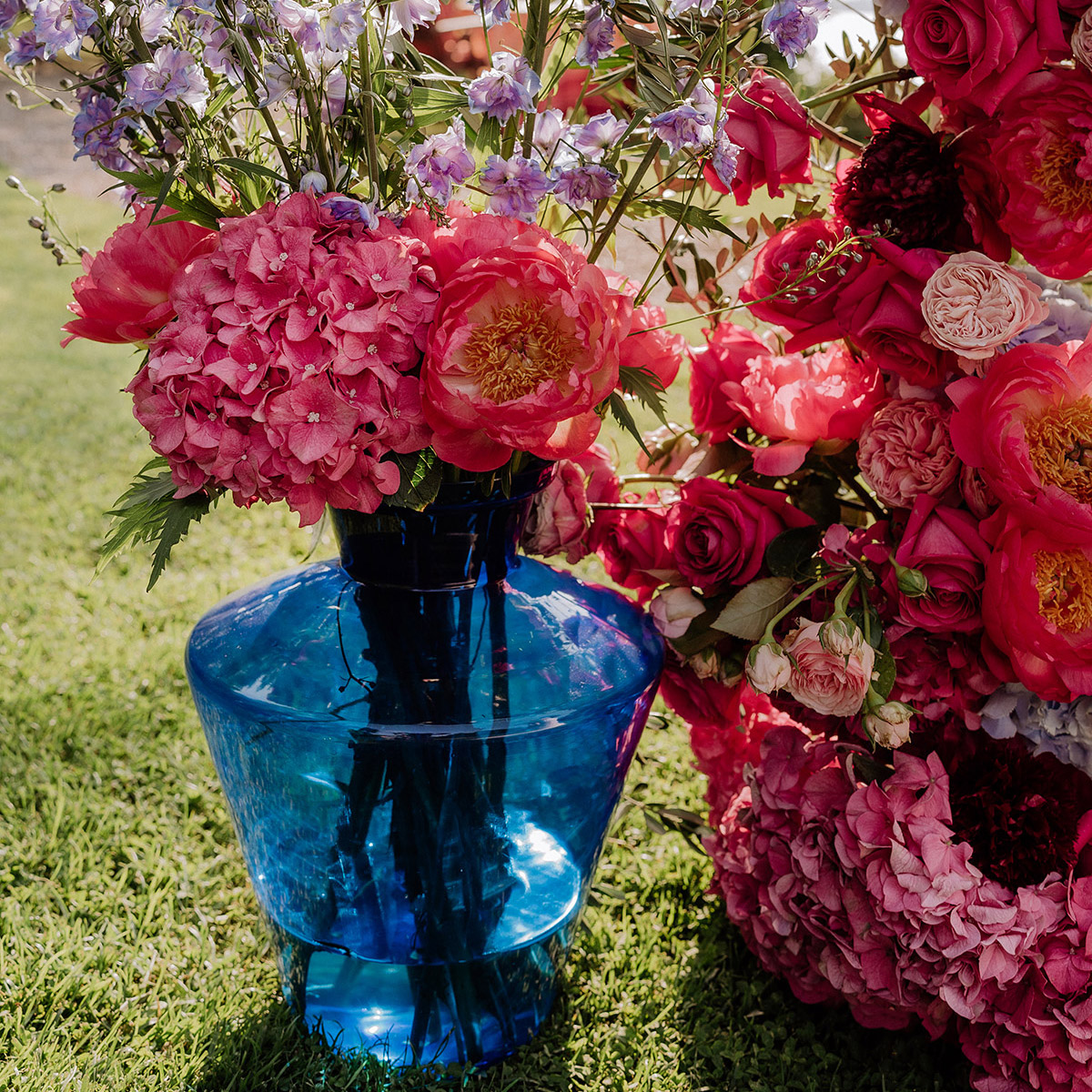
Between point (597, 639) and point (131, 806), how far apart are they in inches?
35.0

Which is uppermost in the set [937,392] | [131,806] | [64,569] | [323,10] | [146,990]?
[323,10]

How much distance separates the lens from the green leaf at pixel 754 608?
1144 millimetres

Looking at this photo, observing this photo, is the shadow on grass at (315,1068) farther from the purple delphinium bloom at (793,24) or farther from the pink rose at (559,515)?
the purple delphinium bloom at (793,24)

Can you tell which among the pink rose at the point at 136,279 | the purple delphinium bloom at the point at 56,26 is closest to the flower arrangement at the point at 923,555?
the pink rose at the point at 136,279

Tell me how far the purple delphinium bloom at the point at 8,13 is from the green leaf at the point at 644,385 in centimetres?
56

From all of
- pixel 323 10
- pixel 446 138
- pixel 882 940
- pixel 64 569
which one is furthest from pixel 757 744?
pixel 64 569

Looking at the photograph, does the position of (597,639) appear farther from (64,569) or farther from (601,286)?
(64,569)

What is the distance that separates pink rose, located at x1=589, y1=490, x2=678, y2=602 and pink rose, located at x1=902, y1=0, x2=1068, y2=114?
530 mm

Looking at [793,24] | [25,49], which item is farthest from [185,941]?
[793,24]

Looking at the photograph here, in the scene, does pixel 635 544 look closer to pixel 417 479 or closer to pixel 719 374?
pixel 719 374

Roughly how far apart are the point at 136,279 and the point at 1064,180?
0.83 meters

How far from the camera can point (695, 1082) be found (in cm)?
123

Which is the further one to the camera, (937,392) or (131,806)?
(131,806)

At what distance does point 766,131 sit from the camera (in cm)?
107
